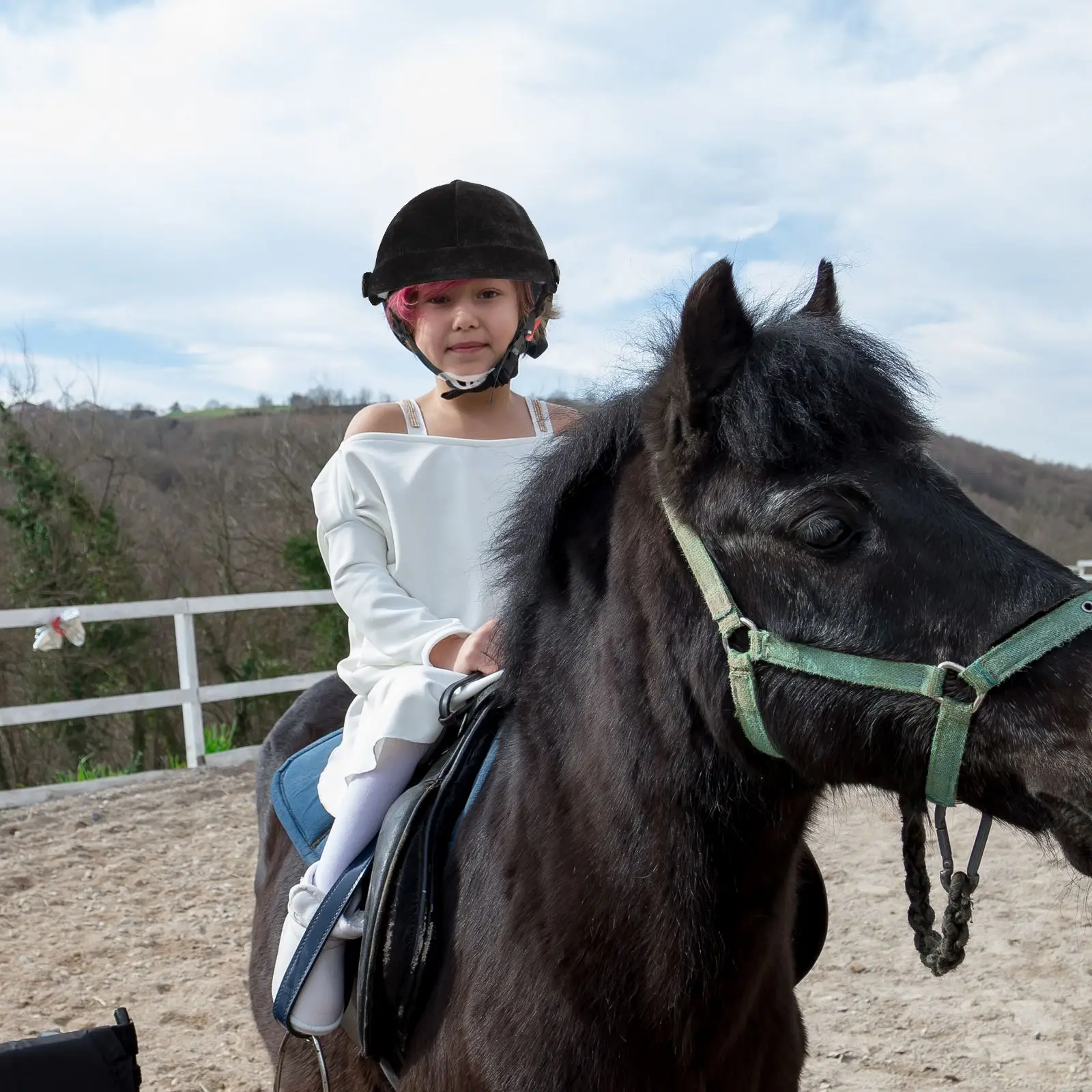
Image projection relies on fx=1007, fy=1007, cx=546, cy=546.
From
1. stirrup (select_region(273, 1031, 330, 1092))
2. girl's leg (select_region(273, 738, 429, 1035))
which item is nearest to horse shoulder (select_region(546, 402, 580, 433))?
girl's leg (select_region(273, 738, 429, 1035))

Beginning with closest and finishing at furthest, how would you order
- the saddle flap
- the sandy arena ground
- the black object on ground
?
the saddle flap
the black object on ground
the sandy arena ground

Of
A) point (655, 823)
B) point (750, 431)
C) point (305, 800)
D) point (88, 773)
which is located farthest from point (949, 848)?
point (88, 773)

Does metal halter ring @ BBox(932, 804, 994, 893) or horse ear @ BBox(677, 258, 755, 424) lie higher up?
horse ear @ BBox(677, 258, 755, 424)

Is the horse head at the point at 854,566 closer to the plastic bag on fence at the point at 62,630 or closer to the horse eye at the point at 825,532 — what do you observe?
the horse eye at the point at 825,532

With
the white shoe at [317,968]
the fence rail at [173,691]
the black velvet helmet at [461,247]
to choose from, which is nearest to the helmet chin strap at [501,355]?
the black velvet helmet at [461,247]

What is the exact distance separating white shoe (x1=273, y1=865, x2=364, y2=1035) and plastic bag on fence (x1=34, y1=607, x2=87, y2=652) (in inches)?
284

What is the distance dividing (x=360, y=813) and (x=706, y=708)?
2.77 feet

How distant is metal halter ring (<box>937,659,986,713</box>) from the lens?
127 centimetres

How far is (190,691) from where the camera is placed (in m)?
8.50

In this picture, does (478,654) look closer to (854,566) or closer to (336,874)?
(336,874)

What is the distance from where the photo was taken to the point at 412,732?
1964 millimetres

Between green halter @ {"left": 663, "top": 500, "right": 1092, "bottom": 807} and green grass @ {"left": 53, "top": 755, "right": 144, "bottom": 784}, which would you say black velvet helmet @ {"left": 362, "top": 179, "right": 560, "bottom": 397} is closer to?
green halter @ {"left": 663, "top": 500, "right": 1092, "bottom": 807}

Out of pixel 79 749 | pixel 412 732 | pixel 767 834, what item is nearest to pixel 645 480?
pixel 767 834

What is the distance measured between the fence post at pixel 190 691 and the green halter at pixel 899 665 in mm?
7662
